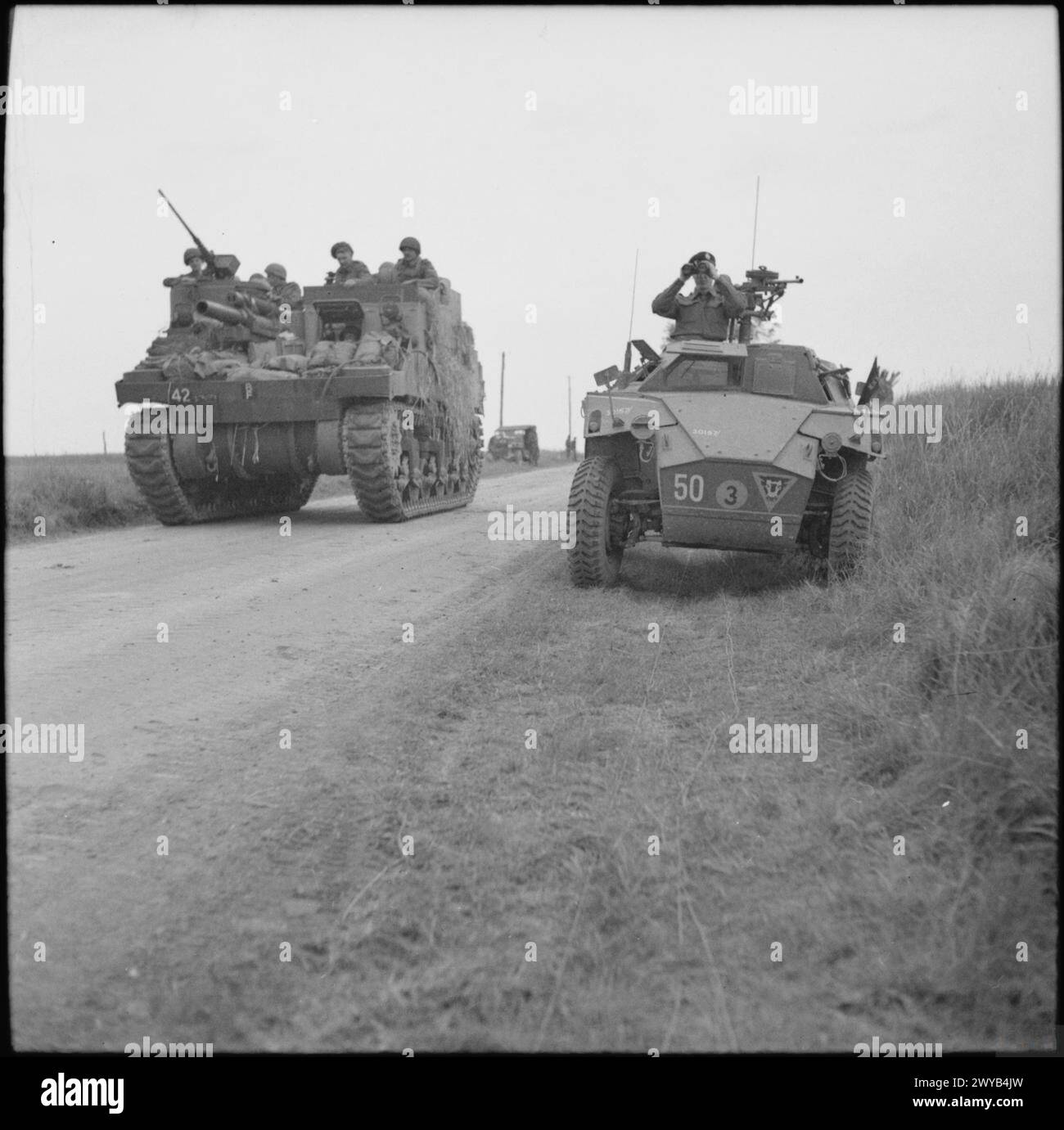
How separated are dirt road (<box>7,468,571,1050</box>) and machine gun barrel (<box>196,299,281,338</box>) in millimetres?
6259

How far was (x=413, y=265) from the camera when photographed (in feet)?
55.3

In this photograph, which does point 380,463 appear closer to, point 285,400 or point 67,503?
point 285,400

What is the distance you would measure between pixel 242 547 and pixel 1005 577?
7391 mm

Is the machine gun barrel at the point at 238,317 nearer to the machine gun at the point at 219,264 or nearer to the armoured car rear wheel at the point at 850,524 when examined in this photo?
the machine gun at the point at 219,264

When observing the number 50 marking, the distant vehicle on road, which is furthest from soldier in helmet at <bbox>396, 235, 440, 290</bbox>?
the distant vehicle on road

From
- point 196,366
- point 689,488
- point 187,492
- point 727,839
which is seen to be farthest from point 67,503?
point 727,839

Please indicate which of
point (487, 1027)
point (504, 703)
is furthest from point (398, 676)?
point (487, 1027)

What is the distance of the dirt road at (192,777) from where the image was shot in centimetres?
258

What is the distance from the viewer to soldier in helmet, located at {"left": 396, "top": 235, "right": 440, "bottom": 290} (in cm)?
1681

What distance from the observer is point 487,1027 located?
240 cm

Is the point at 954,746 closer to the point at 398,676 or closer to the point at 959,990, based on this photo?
the point at 959,990

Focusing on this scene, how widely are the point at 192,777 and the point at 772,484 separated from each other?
460cm

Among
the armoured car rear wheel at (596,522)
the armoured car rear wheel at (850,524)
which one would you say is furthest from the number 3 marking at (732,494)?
the armoured car rear wheel at (596,522)

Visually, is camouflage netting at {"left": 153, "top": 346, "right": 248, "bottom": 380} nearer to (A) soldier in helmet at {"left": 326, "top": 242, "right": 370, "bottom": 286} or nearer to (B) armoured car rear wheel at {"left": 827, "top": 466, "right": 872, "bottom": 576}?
(A) soldier in helmet at {"left": 326, "top": 242, "right": 370, "bottom": 286}
